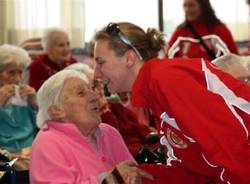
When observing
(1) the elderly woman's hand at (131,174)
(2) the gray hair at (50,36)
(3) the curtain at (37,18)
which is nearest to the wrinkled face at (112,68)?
(1) the elderly woman's hand at (131,174)

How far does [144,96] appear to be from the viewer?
160 centimetres

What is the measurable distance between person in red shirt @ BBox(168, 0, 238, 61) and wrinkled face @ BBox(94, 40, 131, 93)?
2030 millimetres

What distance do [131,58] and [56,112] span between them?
0.45 meters

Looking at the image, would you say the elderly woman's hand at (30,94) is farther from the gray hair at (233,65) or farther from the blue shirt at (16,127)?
the gray hair at (233,65)

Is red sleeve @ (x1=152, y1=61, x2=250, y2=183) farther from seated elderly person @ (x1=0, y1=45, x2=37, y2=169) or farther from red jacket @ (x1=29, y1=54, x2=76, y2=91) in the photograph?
red jacket @ (x1=29, y1=54, x2=76, y2=91)

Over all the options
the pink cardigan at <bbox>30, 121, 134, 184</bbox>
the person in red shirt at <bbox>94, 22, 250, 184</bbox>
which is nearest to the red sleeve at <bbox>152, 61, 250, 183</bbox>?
the person in red shirt at <bbox>94, 22, 250, 184</bbox>

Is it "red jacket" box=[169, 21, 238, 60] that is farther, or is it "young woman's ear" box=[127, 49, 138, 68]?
"red jacket" box=[169, 21, 238, 60]

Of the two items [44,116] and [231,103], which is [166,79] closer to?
[231,103]

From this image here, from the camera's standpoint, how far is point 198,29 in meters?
4.13

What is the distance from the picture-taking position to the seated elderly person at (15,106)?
2.86 metres

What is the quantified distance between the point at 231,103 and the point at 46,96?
3.20 ft

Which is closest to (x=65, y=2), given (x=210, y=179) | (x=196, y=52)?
(x=196, y=52)

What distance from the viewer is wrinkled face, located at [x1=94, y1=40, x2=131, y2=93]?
6.50ft

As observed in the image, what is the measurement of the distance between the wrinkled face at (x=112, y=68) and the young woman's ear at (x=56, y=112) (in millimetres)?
325
